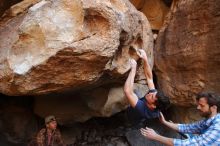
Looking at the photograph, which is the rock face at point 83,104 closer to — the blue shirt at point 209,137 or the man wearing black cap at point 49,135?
the man wearing black cap at point 49,135

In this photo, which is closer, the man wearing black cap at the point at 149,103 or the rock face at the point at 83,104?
the man wearing black cap at the point at 149,103

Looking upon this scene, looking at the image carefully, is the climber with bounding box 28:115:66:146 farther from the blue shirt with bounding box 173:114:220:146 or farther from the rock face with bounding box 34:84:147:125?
the blue shirt with bounding box 173:114:220:146

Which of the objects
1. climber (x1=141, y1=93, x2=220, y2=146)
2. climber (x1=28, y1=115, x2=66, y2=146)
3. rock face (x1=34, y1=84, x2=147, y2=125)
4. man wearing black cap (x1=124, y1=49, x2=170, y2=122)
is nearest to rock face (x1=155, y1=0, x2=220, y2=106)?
rock face (x1=34, y1=84, x2=147, y2=125)

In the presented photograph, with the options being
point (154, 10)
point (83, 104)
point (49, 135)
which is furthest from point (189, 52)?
point (49, 135)

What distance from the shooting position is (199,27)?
483 centimetres

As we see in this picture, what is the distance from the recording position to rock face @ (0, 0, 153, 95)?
3.82m

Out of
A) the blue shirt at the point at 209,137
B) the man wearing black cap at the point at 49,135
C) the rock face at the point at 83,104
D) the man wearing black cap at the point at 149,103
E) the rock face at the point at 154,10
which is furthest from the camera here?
the rock face at the point at 154,10

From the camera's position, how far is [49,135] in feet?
13.6

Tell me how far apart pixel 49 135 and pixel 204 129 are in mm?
1809

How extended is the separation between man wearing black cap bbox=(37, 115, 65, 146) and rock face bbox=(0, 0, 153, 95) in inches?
14.1

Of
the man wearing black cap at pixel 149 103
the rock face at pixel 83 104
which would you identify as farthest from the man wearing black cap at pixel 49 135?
the man wearing black cap at pixel 149 103

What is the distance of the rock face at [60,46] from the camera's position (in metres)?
3.82

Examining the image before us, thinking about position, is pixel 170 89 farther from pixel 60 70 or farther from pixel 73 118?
pixel 60 70

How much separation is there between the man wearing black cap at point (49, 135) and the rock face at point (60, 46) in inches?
14.1
